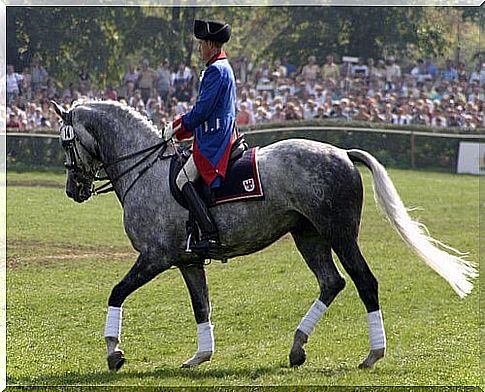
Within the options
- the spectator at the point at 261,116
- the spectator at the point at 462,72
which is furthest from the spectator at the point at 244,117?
the spectator at the point at 462,72

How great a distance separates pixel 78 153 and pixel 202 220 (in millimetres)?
1171

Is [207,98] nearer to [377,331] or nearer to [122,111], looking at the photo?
[122,111]

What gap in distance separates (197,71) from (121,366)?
2051cm

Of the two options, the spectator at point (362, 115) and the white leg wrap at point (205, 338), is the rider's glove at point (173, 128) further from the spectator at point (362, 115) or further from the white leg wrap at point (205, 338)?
the spectator at point (362, 115)

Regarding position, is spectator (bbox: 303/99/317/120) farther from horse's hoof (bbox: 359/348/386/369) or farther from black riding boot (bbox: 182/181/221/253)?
horse's hoof (bbox: 359/348/386/369)

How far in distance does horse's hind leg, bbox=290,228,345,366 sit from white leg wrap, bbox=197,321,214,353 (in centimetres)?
64

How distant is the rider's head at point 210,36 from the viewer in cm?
750

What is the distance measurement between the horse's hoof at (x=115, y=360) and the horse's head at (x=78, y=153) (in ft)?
4.31

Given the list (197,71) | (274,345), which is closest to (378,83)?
(197,71)

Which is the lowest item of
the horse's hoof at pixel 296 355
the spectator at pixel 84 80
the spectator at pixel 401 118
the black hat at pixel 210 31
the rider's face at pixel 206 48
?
the spectator at pixel 401 118

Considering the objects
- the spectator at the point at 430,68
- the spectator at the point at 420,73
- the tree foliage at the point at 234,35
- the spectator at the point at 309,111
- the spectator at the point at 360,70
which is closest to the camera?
the tree foliage at the point at 234,35

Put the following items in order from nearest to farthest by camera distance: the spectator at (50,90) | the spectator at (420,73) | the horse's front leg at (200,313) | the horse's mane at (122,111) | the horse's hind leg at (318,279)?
the horse's hind leg at (318,279)
the horse's front leg at (200,313)
the horse's mane at (122,111)
the spectator at (50,90)
the spectator at (420,73)

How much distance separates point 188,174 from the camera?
7.55 meters

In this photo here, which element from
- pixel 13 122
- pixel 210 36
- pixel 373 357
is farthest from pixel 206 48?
pixel 13 122
